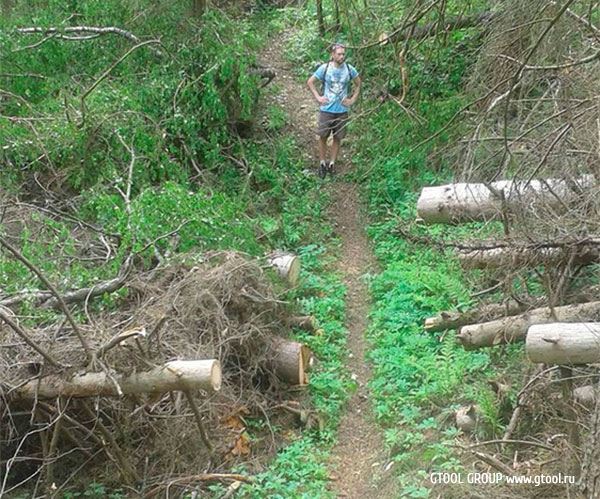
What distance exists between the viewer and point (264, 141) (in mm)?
12000

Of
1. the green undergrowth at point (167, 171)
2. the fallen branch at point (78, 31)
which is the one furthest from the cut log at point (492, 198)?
the fallen branch at point (78, 31)

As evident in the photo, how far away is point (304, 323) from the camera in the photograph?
8.14 metres

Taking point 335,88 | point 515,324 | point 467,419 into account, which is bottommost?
point 467,419

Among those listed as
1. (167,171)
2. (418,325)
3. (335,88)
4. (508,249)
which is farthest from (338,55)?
(508,249)

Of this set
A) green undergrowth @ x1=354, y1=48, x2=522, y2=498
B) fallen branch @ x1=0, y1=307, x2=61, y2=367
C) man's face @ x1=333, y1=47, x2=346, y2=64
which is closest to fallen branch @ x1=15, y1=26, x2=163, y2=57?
man's face @ x1=333, y1=47, x2=346, y2=64

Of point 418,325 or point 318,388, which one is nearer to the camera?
point 318,388

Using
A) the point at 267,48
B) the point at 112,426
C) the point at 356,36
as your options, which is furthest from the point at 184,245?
the point at 267,48

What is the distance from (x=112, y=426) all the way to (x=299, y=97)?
9062 mm

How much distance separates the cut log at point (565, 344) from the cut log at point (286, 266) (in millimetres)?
3666

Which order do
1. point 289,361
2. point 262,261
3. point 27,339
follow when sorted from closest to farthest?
point 27,339 < point 289,361 < point 262,261

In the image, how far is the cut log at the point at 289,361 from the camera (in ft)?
23.9

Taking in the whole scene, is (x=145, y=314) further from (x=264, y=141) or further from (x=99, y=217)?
(x=264, y=141)

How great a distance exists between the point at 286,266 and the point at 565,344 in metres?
3.89

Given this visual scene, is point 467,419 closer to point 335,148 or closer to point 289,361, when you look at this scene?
point 289,361
